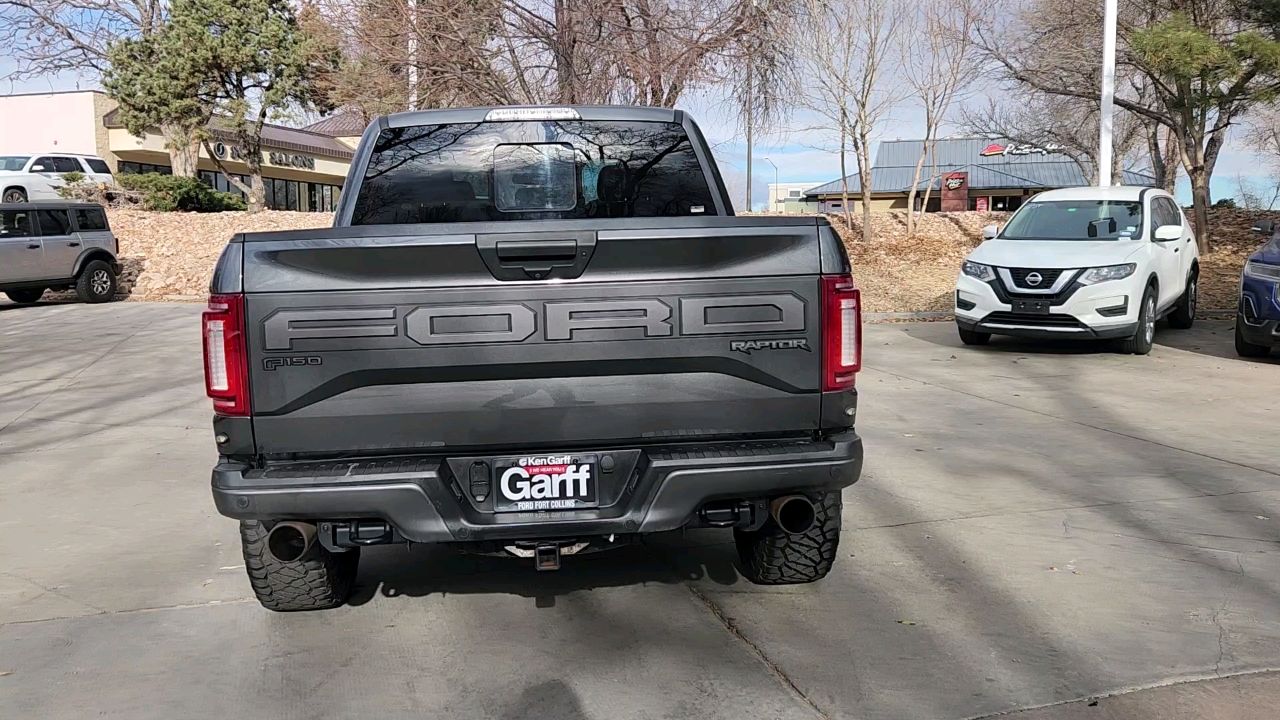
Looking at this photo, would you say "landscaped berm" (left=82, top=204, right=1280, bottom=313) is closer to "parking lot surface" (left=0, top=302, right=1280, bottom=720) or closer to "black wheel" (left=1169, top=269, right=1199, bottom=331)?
"black wheel" (left=1169, top=269, right=1199, bottom=331)

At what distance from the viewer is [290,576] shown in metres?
4.36

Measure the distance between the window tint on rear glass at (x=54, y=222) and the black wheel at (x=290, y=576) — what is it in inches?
687

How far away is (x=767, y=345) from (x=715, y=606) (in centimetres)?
135

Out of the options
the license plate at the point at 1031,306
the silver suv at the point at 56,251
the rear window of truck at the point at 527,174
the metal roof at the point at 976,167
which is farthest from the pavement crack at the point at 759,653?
the metal roof at the point at 976,167

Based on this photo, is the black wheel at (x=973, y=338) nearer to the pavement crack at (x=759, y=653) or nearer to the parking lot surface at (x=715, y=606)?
the parking lot surface at (x=715, y=606)

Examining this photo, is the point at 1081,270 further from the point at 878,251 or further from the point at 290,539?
the point at 878,251

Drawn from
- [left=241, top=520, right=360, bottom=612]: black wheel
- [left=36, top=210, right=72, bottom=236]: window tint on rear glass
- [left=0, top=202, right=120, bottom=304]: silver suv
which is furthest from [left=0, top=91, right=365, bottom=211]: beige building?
[left=241, top=520, right=360, bottom=612]: black wheel

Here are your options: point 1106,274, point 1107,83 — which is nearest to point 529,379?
point 1106,274

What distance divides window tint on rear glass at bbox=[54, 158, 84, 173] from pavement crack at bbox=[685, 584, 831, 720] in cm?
2930

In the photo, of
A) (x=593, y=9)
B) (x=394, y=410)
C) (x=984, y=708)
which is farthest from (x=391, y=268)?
(x=593, y=9)

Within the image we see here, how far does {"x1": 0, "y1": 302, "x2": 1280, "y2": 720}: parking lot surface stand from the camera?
379cm

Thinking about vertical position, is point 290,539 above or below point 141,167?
below

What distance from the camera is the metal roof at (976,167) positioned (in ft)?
204

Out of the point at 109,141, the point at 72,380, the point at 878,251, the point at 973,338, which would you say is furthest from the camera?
the point at 109,141
